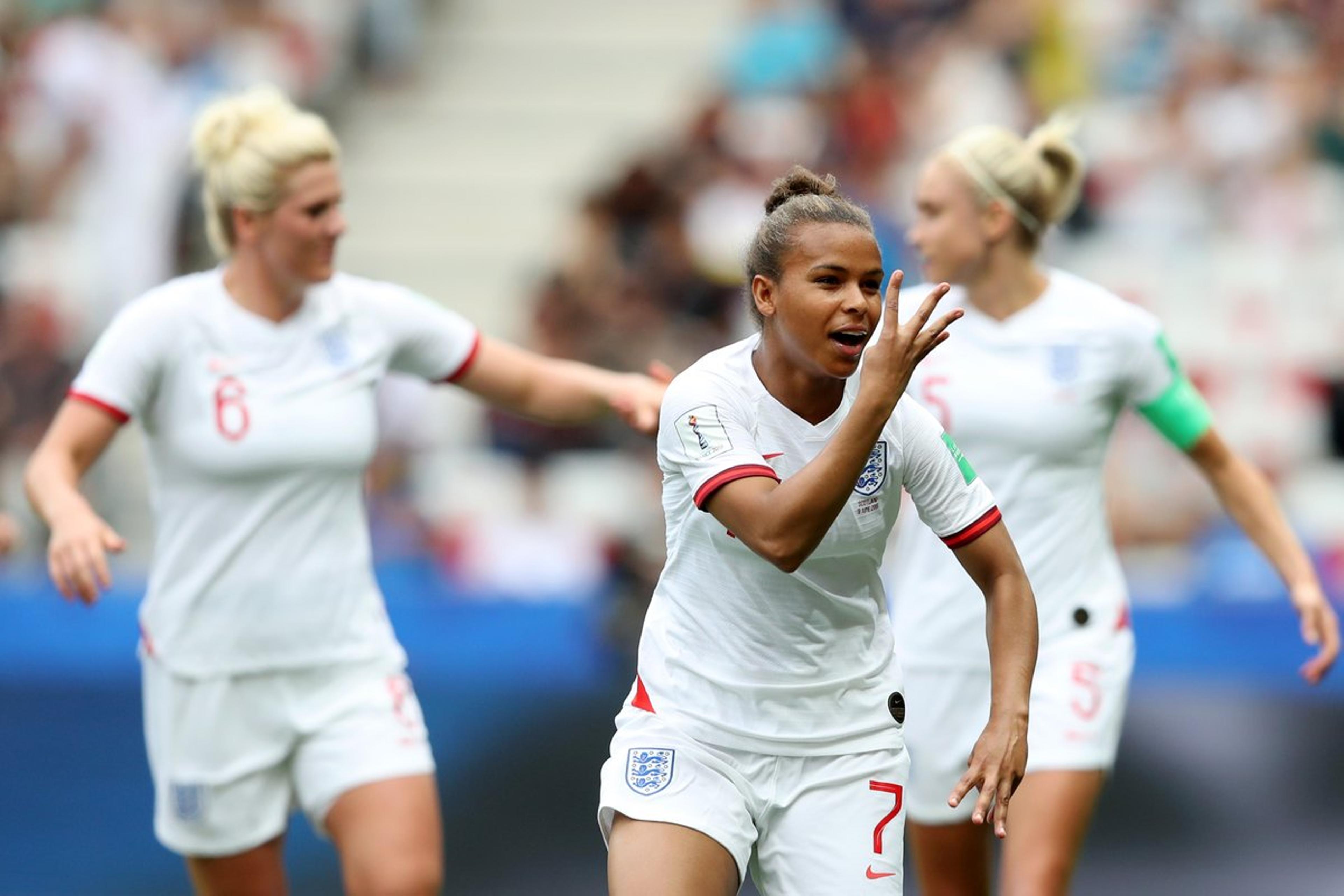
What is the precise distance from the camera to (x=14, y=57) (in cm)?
1407

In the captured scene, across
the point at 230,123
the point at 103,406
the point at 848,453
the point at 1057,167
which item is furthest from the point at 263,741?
the point at 1057,167

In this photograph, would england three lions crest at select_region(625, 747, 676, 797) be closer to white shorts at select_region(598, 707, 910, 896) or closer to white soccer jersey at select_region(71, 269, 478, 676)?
white shorts at select_region(598, 707, 910, 896)

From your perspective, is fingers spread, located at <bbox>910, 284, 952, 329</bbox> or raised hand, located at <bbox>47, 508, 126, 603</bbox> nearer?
→ fingers spread, located at <bbox>910, 284, 952, 329</bbox>

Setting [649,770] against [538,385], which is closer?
[649,770]

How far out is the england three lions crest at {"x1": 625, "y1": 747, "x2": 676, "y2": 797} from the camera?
14.3 feet

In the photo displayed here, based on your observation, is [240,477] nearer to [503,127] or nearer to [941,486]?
[941,486]

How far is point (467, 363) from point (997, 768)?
2.23 metres

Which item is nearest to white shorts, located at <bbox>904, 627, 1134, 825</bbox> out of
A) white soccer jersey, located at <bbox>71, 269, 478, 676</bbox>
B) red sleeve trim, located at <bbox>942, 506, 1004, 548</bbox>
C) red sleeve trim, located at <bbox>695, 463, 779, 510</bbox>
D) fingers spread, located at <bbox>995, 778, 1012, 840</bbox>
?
red sleeve trim, located at <bbox>942, 506, 1004, 548</bbox>

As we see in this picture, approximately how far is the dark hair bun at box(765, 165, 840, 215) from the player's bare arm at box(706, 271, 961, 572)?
496 millimetres

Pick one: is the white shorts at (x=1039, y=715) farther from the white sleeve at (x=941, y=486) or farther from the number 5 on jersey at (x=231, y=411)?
the number 5 on jersey at (x=231, y=411)

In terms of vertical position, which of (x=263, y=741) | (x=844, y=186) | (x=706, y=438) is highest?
(x=844, y=186)

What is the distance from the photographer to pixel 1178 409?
5598mm

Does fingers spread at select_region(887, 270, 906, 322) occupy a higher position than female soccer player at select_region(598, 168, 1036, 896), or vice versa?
fingers spread at select_region(887, 270, 906, 322)

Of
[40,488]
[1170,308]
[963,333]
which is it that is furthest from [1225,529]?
[40,488]
